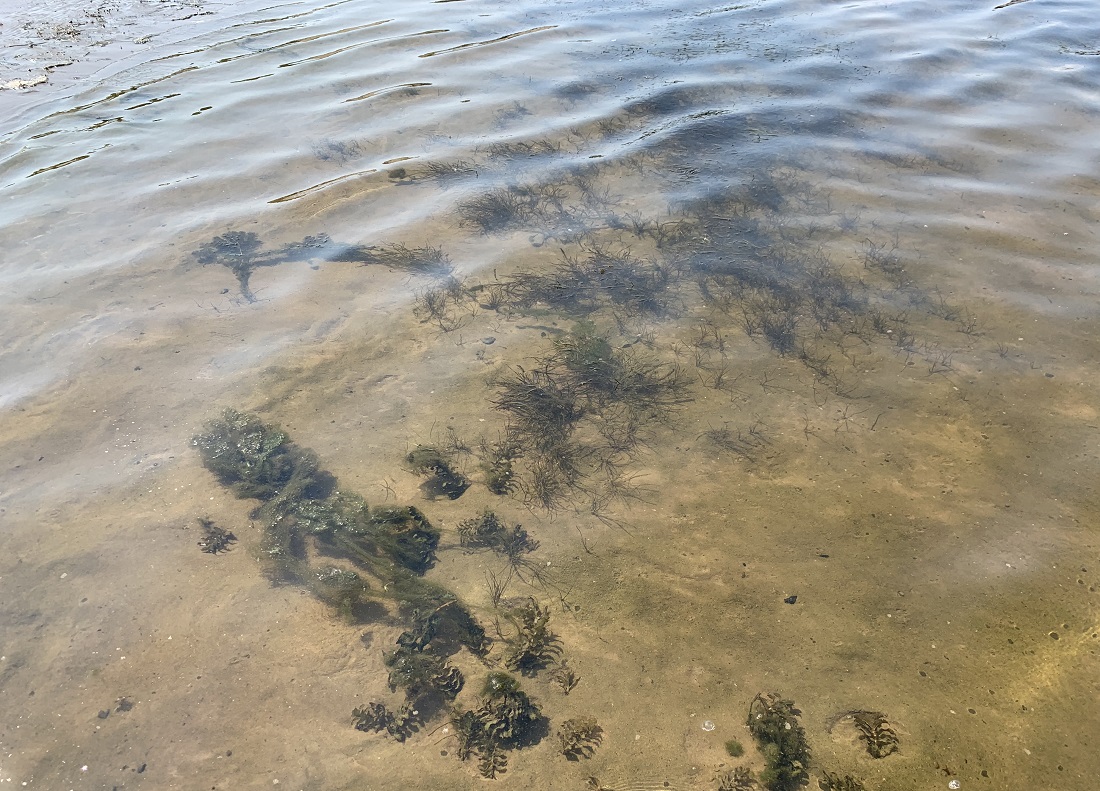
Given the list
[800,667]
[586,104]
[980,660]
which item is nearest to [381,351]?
[800,667]

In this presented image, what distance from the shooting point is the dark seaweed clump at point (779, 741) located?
3770mm

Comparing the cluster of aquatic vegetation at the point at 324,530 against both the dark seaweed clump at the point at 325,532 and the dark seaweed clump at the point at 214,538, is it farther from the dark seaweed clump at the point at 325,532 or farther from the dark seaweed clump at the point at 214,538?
the dark seaweed clump at the point at 214,538

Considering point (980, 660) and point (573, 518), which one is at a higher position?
point (573, 518)

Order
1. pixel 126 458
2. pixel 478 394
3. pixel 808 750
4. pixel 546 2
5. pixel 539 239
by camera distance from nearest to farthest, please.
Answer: pixel 808 750 < pixel 126 458 < pixel 478 394 < pixel 539 239 < pixel 546 2

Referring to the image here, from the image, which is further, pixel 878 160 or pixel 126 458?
pixel 878 160

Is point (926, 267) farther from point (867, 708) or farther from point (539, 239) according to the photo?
point (867, 708)

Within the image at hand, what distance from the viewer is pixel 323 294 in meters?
7.34

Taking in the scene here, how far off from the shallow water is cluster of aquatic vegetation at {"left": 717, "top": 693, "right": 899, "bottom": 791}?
0.20ft

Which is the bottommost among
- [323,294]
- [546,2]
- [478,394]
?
[478,394]

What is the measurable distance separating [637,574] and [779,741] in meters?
1.35

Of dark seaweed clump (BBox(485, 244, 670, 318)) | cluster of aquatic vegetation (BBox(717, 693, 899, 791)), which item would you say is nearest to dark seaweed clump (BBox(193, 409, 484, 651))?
cluster of aquatic vegetation (BBox(717, 693, 899, 791))

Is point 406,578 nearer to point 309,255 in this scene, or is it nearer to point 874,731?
point 874,731

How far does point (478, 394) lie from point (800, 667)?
3321 millimetres

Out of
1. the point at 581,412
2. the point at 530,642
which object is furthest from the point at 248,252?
the point at 530,642
